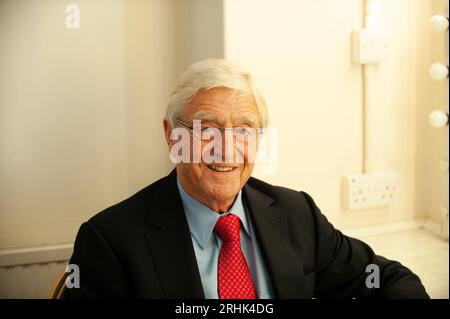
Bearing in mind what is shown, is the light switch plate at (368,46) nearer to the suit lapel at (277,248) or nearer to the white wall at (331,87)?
the white wall at (331,87)

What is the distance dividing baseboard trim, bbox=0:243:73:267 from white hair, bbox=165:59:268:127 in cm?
45

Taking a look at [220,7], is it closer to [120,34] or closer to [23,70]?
[120,34]

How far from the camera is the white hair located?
105cm

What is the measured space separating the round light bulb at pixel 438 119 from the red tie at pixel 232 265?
0.77 meters

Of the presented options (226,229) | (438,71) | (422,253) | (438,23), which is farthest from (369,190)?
(226,229)

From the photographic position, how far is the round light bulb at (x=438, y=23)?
5.16ft

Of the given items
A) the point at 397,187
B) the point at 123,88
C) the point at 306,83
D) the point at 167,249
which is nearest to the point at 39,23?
the point at 123,88

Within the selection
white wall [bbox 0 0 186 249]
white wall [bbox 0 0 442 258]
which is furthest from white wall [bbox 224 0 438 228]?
white wall [bbox 0 0 186 249]

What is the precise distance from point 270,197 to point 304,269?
0.17 meters

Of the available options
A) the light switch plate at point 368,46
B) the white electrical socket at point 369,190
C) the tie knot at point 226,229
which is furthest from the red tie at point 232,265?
the light switch plate at point 368,46

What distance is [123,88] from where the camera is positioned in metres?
1.27

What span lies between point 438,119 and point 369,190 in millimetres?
282

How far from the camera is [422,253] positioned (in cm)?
162

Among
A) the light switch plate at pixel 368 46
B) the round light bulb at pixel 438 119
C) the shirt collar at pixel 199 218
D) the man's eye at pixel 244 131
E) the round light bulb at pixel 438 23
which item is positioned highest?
the round light bulb at pixel 438 23
